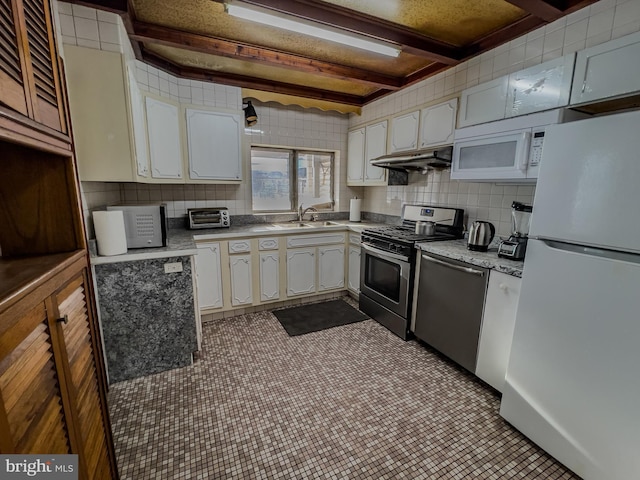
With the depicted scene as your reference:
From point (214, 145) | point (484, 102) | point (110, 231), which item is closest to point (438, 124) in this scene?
point (484, 102)

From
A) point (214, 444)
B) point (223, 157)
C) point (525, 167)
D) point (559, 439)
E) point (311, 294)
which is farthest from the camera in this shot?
point (311, 294)

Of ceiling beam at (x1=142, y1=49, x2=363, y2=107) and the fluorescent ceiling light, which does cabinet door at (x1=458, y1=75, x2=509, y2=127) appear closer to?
the fluorescent ceiling light

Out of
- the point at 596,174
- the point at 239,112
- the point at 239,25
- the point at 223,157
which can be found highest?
the point at 239,25

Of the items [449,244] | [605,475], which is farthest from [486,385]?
[449,244]

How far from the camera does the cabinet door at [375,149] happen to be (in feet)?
11.0

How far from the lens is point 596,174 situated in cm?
127

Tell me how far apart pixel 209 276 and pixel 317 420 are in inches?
67.7

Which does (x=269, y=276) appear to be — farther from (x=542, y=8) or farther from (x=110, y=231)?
(x=542, y=8)

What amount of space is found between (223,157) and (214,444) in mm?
2517

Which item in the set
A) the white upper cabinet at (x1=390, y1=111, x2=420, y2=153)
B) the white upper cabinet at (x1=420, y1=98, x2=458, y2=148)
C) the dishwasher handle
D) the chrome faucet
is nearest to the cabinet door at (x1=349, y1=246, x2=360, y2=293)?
the chrome faucet

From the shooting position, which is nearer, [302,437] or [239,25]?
[302,437]

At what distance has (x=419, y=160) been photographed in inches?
105

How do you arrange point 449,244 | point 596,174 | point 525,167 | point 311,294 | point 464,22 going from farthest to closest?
point 311,294
point 449,244
point 464,22
point 525,167
point 596,174

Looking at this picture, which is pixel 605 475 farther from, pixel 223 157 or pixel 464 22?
pixel 223 157
